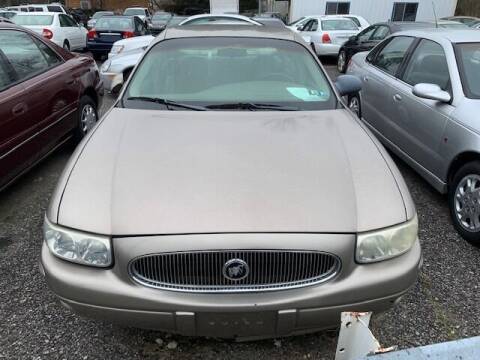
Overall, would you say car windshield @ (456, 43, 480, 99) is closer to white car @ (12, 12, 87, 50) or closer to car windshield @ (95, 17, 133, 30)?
white car @ (12, 12, 87, 50)

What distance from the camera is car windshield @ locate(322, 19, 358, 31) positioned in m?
13.1

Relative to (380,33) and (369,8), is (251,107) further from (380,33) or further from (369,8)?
(369,8)

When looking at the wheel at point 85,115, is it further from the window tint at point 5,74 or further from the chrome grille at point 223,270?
the chrome grille at point 223,270

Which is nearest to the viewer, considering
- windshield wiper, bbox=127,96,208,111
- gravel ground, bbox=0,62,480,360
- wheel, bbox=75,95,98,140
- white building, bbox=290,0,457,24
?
gravel ground, bbox=0,62,480,360

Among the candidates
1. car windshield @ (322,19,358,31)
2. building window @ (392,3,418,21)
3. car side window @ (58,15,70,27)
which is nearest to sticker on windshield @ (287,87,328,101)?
car windshield @ (322,19,358,31)

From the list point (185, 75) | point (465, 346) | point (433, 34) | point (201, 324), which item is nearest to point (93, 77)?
point (185, 75)

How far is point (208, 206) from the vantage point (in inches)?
78.0

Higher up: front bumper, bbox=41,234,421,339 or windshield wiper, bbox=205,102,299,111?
windshield wiper, bbox=205,102,299,111

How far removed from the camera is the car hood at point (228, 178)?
194cm

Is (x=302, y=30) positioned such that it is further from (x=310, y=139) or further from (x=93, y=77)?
(x=310, y=139)

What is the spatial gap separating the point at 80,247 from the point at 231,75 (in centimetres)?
176

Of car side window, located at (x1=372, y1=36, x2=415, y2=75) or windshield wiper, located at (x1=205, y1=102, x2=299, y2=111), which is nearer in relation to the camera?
windshield wiper, located at (x1=205, y1=102, x2=299, y2=111)

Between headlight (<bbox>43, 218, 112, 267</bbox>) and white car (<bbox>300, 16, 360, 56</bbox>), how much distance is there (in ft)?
37.0

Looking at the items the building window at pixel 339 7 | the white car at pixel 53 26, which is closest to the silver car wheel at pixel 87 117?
the white car at pixel 53 26
